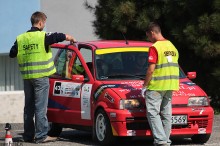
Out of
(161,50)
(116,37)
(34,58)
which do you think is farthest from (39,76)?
(116,37)

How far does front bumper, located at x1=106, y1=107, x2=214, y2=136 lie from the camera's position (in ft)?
37.2

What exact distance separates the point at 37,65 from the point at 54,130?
185cm

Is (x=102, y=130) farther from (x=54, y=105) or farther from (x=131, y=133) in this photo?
(x=54, y=105)

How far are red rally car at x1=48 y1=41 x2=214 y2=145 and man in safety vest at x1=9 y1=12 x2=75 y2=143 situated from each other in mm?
531

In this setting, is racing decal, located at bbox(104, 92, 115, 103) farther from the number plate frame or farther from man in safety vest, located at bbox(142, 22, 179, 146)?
the number plate frame

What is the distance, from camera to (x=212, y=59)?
18.1 m

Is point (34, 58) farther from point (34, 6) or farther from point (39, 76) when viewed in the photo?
point (34, 6)

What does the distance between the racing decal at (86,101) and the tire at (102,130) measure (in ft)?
1.13

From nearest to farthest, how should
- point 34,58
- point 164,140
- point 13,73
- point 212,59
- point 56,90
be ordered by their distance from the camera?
point 164,140
point 34,58
point 56,90
point 212,59
point 13,73

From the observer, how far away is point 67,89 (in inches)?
502

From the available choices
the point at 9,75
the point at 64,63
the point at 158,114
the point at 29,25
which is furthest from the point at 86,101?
the point at 9,75

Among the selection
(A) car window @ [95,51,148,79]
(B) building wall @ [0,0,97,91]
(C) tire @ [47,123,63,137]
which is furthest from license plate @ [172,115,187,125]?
(B) building wall @ [0,0,97,91]

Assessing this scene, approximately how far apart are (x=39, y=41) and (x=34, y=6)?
1246 centimetres

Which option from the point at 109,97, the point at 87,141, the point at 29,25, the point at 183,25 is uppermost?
the point at 29,25
